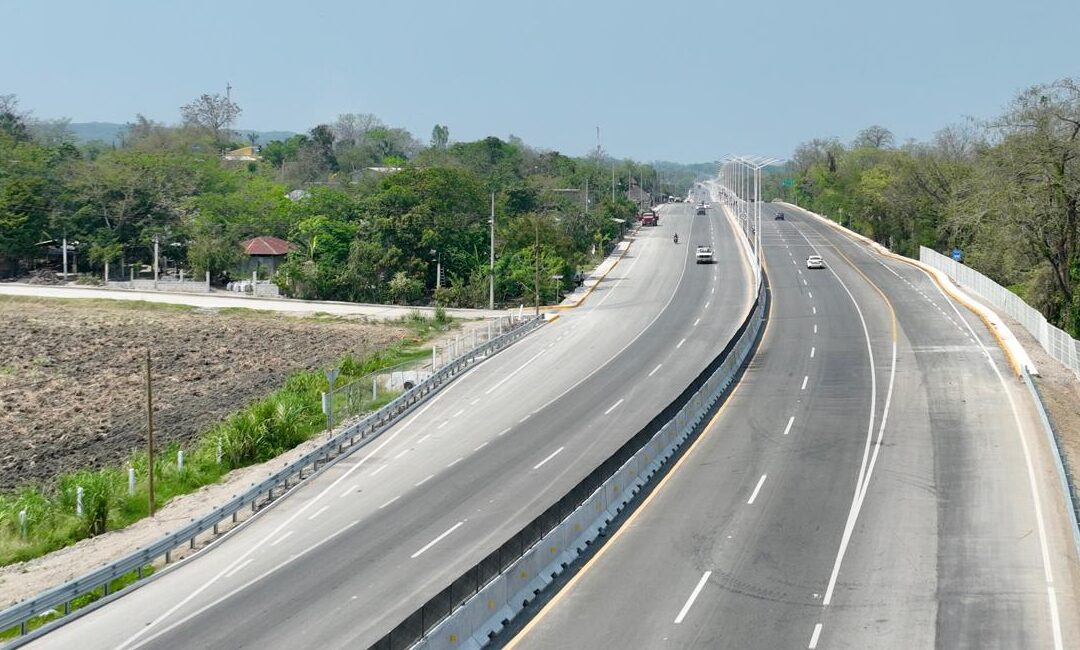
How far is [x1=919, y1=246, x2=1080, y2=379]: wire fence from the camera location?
53094 mm

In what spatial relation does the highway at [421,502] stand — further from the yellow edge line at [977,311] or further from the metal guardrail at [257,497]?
the yellow edge line at [977,311]

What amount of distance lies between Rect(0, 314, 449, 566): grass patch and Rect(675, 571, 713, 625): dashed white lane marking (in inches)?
703

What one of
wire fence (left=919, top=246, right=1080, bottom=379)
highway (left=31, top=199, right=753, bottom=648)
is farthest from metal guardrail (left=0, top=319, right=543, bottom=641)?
wire fence (left=919, top=246, right=1080, bottom=379)

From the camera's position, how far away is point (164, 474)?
136 feet

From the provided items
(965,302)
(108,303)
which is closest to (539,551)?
(965,302)

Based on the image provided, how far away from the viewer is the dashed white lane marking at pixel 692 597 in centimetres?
2464

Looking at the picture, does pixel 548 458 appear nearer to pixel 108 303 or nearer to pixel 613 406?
pixel 613 406

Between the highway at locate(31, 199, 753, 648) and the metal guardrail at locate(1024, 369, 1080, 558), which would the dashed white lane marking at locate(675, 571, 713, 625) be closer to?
the highway at locate(31, 199, 753, 648)

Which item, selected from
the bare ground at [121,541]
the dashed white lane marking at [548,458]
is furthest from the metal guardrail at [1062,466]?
the bare ground at [121,541]

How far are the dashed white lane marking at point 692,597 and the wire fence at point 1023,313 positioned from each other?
30.3 metres

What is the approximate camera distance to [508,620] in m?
24.1

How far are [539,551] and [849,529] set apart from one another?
9323 mm

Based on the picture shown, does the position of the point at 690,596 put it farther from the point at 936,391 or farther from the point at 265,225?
the point at 265,225

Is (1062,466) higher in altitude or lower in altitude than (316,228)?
lower
